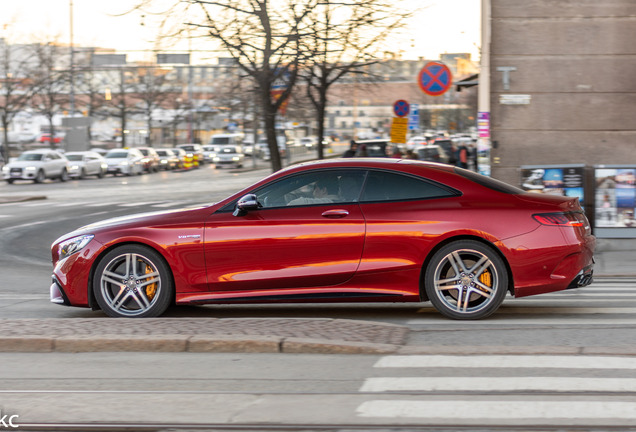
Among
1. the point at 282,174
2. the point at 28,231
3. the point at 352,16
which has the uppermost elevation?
the point at 352,16

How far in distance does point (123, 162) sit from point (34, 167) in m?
10.6

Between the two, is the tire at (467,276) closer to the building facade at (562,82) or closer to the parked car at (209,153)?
the building facade at (562,82)

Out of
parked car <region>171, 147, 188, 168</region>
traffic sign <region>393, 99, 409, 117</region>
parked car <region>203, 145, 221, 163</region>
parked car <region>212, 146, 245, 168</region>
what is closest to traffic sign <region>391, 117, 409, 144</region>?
traffic sign <region>393, 99, 409, 117</region>

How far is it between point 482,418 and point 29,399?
103 inches

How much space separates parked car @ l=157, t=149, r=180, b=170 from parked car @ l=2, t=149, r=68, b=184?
18111 mm

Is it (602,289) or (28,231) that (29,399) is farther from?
(28,231)

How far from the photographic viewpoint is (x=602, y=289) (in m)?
10.8

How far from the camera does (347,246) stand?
790 centimetres

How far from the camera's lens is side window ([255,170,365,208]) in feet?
26.6

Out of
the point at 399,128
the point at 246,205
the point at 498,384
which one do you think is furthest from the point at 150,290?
the point at 399,128

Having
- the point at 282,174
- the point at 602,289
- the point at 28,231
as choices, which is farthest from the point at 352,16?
the point at 282,174

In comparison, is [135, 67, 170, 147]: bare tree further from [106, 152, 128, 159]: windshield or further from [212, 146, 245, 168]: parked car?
[106, 152, 128, 159]: windshield

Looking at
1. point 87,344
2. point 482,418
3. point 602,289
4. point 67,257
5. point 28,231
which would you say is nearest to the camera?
point 482,418

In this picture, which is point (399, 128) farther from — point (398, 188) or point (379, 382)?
point (379, 382)
